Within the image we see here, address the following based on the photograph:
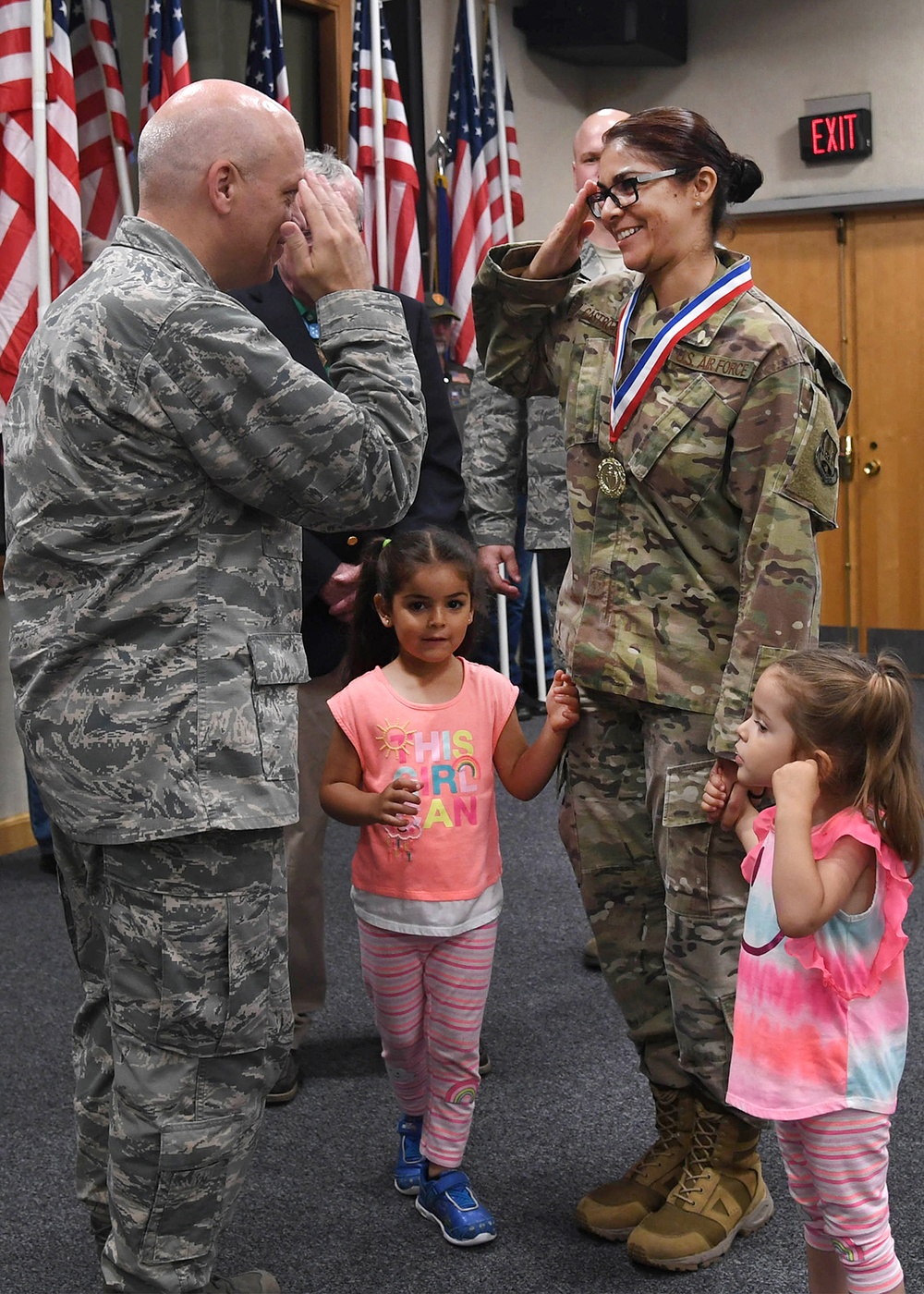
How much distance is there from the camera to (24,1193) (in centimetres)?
232

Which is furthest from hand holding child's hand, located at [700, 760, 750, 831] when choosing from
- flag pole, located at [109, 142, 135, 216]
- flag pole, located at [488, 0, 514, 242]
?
flag pole, located at [488, 0, 514, 242]

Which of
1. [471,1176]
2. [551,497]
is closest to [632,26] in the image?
[551,497]

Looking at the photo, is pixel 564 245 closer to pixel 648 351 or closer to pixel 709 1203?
pixel 648 351

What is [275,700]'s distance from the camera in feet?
5.33

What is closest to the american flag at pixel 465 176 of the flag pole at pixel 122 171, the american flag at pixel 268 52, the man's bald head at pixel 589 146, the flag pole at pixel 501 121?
the flag pole at pixel 501 121

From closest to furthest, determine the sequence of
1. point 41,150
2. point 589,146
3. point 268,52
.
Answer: point 589,146
point 41,150
point 268,52

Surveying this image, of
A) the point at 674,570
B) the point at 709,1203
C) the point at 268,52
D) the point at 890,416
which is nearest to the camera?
the point at 674,570

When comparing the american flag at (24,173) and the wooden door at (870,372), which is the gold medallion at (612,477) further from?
the wooden door at (870,372)

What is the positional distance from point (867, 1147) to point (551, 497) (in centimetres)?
188

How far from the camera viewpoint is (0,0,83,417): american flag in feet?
13.3

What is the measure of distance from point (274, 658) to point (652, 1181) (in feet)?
3.60

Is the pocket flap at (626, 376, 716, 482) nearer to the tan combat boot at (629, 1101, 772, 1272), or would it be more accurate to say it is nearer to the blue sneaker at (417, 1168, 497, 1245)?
the tan combat boot at (629, 1101, 772, 1272)

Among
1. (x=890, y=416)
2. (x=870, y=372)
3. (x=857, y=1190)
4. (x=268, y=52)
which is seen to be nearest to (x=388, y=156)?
(x=268, y=52)

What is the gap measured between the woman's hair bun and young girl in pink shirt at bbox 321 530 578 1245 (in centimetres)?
66
